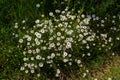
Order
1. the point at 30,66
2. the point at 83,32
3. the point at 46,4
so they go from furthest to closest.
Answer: the point at 46,4, the point at 83,32, the point at 30,66

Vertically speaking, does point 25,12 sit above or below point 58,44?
above

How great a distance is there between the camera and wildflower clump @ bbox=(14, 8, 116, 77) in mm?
4742

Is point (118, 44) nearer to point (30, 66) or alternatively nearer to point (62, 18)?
point (62, 18)

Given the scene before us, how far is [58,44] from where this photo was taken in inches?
189

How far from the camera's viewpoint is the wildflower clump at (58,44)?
474cm

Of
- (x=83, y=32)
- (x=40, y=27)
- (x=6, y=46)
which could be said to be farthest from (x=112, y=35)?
(x=6, y=46)

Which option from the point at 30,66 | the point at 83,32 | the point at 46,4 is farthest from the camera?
the point at 46,4

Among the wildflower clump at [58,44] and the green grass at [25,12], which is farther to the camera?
Result: the green grass at [25,12]

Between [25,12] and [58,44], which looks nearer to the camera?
[58,44]

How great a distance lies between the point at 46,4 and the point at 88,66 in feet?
3.85

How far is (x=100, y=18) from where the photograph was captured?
532cm

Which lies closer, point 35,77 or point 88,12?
point 35,77

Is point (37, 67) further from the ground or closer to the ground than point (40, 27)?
closer to the ground

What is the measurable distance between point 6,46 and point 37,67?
0.58 m
